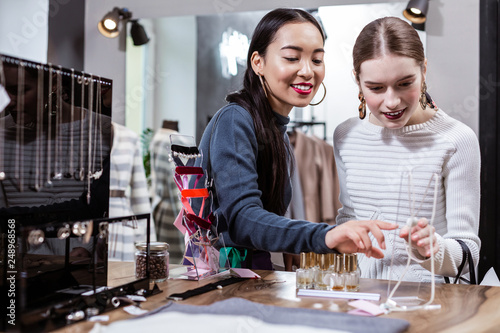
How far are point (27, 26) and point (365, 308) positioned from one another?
9.09ft

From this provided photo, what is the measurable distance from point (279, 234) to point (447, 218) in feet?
1.84

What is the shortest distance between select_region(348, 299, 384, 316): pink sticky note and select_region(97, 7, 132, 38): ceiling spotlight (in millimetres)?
2735

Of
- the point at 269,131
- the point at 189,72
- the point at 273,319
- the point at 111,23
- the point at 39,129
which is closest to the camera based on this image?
the point at 273,319

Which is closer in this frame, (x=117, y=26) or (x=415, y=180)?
(x=415, y=180)

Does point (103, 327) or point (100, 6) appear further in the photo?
point (100, 6)

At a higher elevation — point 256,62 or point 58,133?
point 256,62

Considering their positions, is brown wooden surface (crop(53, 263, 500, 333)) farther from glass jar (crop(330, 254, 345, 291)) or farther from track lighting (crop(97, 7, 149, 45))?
track lighting (crop(97, 7, 149, 45))

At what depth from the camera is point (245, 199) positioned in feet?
4.00

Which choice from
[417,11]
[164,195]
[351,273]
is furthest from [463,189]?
[164,195]

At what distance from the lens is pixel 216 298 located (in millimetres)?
1022

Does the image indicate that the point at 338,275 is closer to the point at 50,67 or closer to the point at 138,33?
the point at 50,67

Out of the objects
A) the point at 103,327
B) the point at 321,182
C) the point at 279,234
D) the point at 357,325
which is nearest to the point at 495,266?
the point at 321,182

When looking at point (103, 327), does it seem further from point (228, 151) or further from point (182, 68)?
point (182, 68)

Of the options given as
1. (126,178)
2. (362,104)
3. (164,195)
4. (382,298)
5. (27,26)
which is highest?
(27,26)
